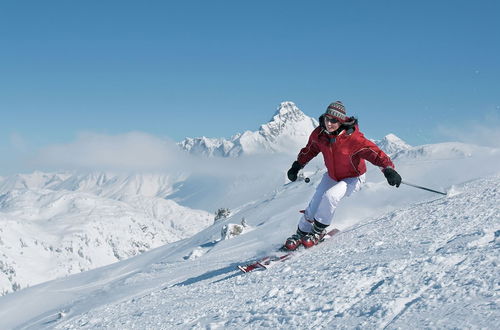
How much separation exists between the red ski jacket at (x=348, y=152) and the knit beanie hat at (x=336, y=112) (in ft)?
0.73

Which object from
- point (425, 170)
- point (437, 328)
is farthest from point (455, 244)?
point (425, 170)

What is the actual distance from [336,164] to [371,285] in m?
3.46

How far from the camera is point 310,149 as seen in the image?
8.34 meters

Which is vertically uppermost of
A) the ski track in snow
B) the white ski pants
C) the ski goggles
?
the ski goggles

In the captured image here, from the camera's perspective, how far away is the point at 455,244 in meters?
4.85

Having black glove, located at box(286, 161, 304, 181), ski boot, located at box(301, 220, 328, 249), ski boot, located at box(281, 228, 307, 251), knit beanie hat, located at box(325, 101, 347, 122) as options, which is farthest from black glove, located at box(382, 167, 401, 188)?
black glove, located at box(286, 161, 304, 181)

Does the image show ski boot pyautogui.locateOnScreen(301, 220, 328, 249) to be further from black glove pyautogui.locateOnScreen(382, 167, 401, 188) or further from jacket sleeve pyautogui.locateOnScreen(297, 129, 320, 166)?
jacket sleeve pyautogui.locateOnScreen(297, 129, 320, 166)

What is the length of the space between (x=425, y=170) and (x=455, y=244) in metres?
10.8

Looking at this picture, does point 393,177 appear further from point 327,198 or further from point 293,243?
point 293,243

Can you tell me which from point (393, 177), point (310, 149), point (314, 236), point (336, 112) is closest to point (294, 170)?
point (310, 149)

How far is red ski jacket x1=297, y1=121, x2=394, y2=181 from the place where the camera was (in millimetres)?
7023

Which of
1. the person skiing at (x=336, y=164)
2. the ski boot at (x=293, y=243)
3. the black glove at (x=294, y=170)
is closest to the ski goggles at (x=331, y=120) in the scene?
the person skiing at (x=336, y=164)

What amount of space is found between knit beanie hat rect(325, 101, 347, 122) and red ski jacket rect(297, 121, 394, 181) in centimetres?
22

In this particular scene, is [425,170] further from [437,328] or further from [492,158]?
[437,328]
